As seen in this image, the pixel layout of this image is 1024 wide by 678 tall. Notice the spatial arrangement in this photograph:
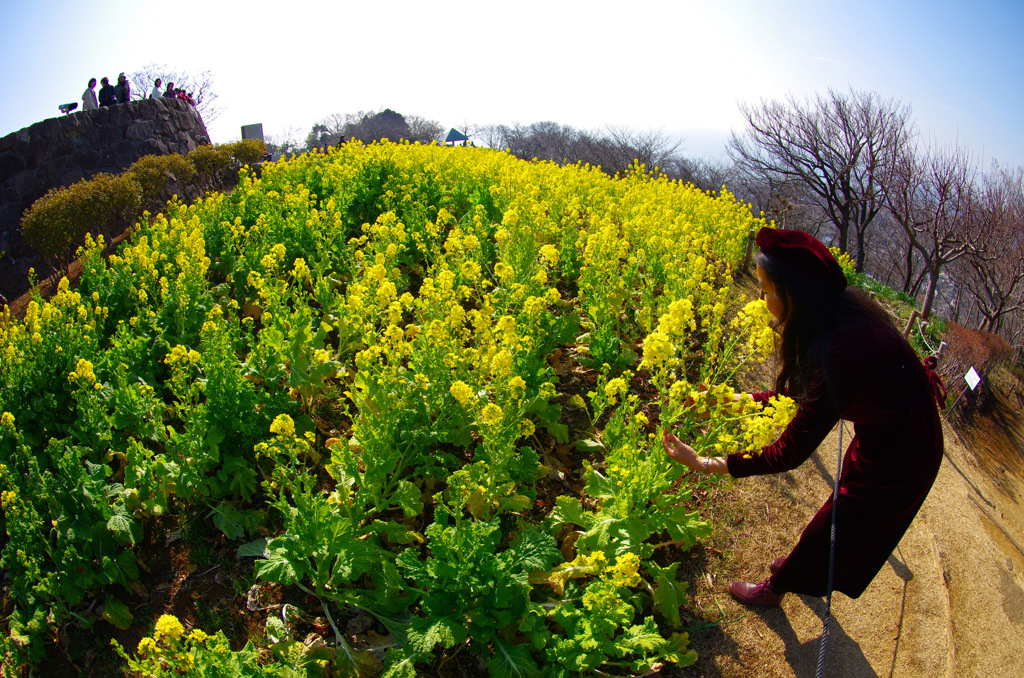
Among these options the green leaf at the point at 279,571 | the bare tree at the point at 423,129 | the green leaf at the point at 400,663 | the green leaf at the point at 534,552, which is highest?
the bare tree at the point at 423,129

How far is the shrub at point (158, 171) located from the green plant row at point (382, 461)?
976 centimetres

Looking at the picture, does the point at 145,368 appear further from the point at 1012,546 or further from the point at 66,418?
the point at 1012,546

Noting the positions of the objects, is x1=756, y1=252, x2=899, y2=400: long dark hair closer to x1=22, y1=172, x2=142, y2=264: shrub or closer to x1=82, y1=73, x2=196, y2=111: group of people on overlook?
x1=22, y1=172, x2=142, y2=264: shrub

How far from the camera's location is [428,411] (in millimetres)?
2982

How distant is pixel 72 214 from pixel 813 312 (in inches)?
527

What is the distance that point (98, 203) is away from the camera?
1090 centimetres

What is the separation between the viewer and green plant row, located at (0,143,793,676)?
2295 mm

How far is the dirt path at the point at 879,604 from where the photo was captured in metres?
2.74

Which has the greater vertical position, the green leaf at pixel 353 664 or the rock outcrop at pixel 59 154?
the rock outcrop at pixel 59 154

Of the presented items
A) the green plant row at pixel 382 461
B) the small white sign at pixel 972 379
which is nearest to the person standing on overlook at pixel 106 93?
the green plant row at pixel 382 461

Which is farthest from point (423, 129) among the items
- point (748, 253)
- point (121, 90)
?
point (748, 253)

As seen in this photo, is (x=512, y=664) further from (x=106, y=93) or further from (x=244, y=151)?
(x=106, y=93)

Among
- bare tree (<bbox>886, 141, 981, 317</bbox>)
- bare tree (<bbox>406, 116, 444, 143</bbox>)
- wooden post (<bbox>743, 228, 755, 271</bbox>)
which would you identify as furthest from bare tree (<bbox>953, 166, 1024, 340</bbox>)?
bare tree (<bbox>406, 116, 444, 143</bbox>)

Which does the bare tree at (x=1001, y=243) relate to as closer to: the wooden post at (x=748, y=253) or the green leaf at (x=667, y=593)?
the wooden post at (x=748, y=253)
